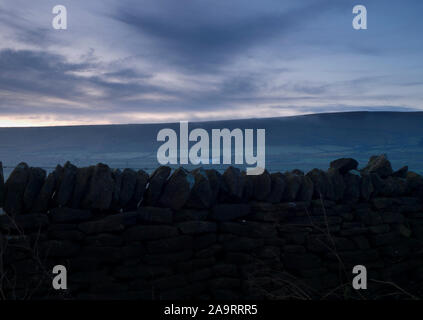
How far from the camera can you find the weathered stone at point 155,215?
3.90m

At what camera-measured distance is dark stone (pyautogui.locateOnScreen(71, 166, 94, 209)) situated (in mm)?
3775

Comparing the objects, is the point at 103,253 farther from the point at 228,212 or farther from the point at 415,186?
the point at 415,186

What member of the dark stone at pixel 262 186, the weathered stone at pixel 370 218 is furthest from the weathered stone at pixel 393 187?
the dark stone at pixel 262 186

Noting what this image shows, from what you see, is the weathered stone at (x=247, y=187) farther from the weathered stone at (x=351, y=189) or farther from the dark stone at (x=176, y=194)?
the weathered stone at (x=351, y=189)

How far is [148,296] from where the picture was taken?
3.82m

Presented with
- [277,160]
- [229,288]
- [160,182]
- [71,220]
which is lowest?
[229,288]

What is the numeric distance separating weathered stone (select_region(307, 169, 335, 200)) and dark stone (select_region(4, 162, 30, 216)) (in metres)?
3.75

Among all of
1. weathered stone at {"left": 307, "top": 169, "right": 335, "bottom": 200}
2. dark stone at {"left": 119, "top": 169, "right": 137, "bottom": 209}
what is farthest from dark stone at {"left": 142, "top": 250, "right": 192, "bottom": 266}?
weathered stone at {"left": 307, "top": 169, "right": 335, "bottom": 200}

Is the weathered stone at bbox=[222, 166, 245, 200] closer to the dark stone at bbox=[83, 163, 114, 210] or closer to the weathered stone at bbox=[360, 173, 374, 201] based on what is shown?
the dark stone at bbox=[83, 163, 114, 210]

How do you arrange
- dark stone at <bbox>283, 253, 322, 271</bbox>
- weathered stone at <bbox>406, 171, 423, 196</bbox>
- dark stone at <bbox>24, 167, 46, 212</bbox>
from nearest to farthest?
dark stone at <bbox>24, 167, 46, 212</bbox> < dark stone at <bbox>283, 253, 322, 271</bbox> < weathered stone at <bbox>406, 171, 423, 196</bbox>

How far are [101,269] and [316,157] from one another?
56.8ft

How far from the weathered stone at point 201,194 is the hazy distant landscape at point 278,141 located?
42.3 feet
